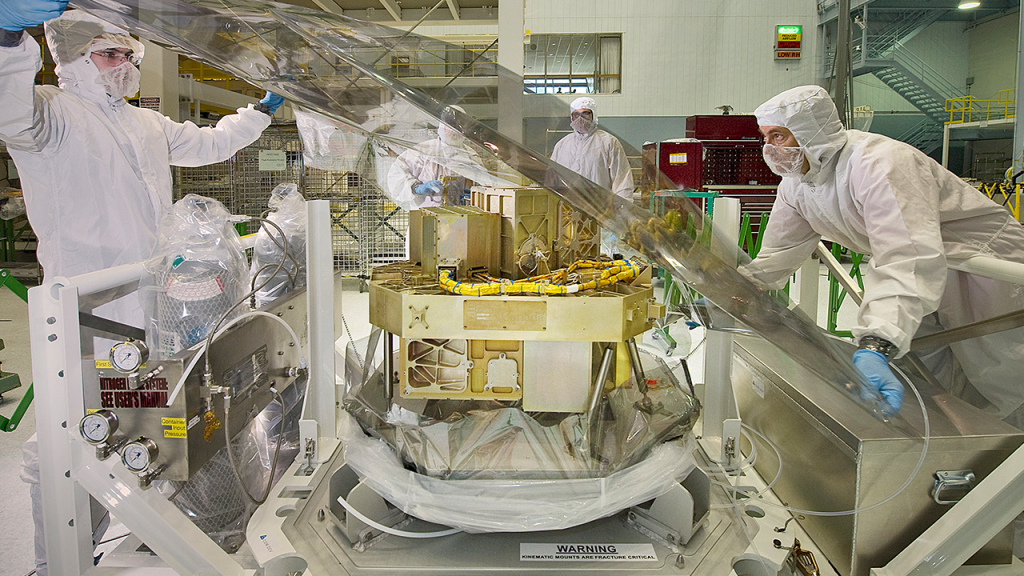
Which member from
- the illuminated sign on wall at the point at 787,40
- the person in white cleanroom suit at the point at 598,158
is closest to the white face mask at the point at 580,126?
the person in white cleanroom suit at the point at 598,158

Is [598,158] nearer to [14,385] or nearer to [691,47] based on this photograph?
[14,385]

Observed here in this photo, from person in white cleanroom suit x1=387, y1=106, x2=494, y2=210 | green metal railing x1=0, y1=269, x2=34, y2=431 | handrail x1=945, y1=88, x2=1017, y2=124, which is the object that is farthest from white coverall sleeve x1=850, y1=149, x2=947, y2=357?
handrail x1=945, y1=88, x2=1017, y2=124

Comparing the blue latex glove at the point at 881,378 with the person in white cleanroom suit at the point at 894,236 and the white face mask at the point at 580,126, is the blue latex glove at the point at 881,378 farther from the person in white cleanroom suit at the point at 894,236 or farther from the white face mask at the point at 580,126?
→ the white face mask at the point at 580,126

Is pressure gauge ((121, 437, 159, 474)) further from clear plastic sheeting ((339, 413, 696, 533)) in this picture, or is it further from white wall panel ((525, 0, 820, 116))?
white wall panel ((525, 0, 820, 116))

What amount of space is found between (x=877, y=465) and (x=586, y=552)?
2.27ft

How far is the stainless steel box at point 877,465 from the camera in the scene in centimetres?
150

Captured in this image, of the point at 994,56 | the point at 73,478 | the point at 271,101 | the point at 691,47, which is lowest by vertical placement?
the point at 73,478

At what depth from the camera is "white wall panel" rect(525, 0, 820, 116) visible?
9.17 m

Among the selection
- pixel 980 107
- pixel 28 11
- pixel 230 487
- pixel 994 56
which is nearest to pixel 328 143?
pixel 28 11

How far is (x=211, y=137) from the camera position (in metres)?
2.72

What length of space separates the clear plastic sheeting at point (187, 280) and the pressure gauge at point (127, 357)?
0.19 meters

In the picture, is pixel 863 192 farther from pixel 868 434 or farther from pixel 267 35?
pixel 267 35

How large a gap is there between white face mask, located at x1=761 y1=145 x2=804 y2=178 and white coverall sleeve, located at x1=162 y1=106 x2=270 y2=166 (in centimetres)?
196

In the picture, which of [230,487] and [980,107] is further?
[980,107]
